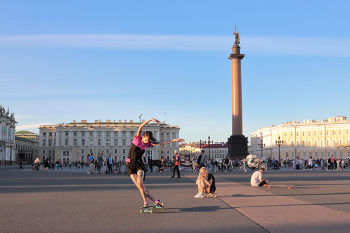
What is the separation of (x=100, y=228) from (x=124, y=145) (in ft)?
493

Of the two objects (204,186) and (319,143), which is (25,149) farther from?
(204,186)

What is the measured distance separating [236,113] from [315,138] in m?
84.7

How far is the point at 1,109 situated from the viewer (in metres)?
111

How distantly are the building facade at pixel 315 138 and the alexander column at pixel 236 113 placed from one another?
74.9 m

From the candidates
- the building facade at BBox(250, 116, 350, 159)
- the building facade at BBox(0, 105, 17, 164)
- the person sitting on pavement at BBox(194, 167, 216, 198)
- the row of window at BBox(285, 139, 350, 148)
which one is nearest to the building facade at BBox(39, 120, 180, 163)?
the building facade at BBox(0, 105, 17, 164)

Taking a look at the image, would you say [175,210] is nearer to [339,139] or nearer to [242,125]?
[242,125]

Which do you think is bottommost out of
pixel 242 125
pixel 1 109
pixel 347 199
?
pixel 347 199

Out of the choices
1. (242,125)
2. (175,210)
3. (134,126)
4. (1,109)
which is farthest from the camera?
(134,126)

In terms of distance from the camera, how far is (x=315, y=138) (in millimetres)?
122312

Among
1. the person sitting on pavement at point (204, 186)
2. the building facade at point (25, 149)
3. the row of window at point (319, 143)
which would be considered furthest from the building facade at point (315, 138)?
the person sitting on pavement at point (204, 186)

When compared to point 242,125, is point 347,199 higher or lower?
lower

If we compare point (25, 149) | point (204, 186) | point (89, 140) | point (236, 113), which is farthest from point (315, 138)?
point (204, 186)

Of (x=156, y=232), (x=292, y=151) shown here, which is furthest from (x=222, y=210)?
(x=292, y=151)

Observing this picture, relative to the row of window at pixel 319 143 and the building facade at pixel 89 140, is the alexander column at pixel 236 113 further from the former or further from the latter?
the building facade at pixel 89 140
